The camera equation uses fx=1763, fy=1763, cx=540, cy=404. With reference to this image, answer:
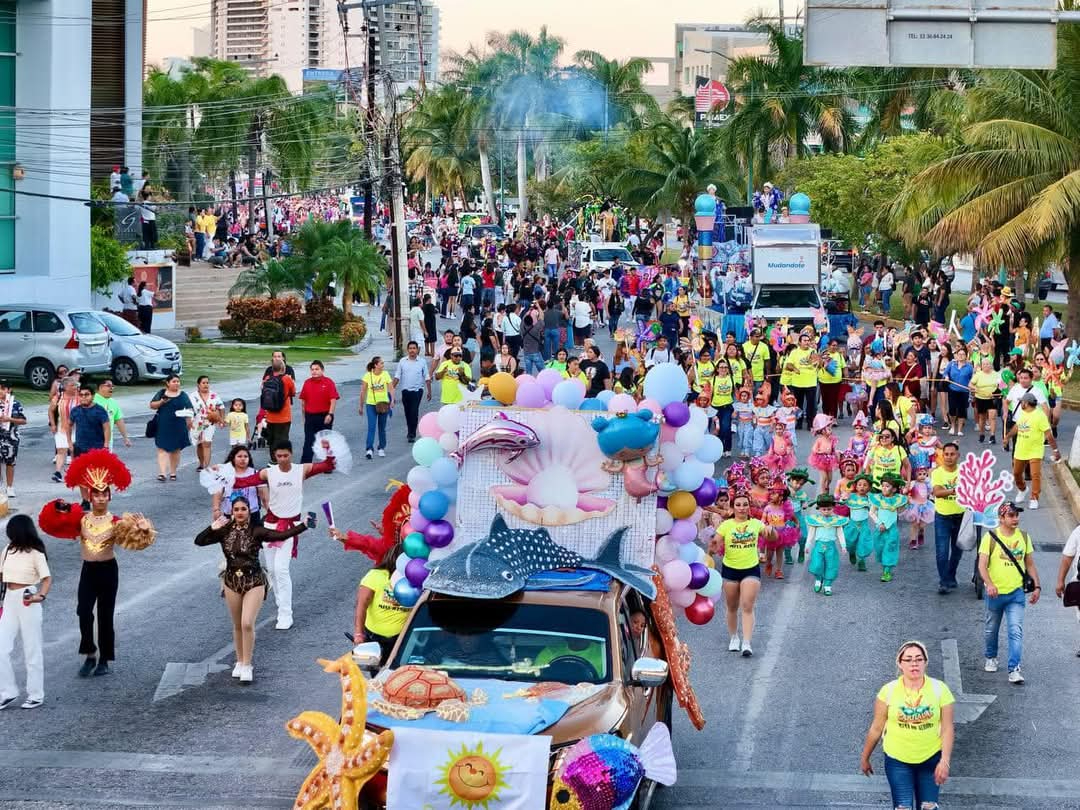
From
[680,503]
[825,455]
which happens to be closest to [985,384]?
[825,455]

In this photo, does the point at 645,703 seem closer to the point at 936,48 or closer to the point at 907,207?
the point at 936,48

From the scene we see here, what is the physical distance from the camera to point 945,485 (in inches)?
690

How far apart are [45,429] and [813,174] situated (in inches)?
1306

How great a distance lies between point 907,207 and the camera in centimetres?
3678

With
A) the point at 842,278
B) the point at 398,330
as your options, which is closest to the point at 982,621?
the point at 398,330

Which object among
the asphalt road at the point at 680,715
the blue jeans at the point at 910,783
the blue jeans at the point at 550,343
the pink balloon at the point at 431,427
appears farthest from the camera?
the blue jeans at the point at 550,343

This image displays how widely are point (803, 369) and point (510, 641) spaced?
18.2 meters

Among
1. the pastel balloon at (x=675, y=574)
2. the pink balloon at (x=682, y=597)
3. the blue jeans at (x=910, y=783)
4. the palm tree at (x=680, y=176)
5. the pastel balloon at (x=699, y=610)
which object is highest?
the palm tree at (x=680, y=176)

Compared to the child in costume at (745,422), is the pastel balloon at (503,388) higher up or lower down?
higher up

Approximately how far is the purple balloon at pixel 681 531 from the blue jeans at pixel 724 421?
13.1 meters

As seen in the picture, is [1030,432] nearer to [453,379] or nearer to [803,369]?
[803,369]

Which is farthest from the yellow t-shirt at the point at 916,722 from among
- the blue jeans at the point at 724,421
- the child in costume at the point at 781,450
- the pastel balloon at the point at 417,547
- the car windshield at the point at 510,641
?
the blue jeans at the point at 724,421

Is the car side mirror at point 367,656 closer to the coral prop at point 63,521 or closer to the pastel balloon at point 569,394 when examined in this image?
the pastel balloon at point 569,394

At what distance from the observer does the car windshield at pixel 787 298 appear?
39.4 meters
